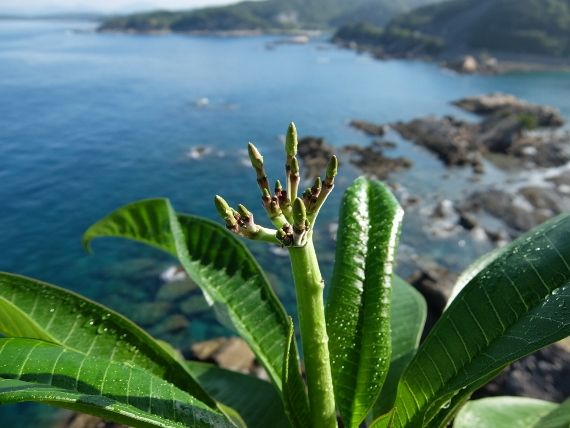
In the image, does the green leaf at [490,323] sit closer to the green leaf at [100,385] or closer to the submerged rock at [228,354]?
the green leaf at [100,385]

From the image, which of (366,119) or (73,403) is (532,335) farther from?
(366,119)

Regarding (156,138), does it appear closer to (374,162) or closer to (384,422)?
(374,162)

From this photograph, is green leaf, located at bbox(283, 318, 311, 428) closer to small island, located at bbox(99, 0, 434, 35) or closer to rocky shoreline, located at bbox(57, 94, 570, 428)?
rocky shoreline, located at bbox(57, 94, 570, 428)

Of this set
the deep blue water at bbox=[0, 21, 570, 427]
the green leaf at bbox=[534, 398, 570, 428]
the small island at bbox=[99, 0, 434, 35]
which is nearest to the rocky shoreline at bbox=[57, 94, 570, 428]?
the deep blue water at bbox=[0, 21, 570, 427]

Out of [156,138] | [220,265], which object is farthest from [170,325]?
[156,138]

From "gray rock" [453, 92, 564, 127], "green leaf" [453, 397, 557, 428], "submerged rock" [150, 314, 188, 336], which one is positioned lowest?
"submerged rock" [150, 314, 188, 336]

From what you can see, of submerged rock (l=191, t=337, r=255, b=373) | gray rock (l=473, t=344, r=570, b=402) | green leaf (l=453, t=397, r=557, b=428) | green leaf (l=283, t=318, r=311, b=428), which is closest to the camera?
green leaf (l=283, t=318, r=311, b=428)
